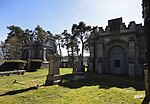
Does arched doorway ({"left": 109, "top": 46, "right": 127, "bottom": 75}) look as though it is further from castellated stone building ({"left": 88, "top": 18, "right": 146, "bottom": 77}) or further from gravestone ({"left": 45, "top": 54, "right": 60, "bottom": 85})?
gravestone ({"left": 45, "top": 54, "right": 60, "bottom": 85})

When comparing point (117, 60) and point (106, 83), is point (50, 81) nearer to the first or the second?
point (106, 83)

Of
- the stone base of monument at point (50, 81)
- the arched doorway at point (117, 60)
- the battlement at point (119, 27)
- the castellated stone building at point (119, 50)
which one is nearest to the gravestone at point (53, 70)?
the stone base of monument at point (50, 81)

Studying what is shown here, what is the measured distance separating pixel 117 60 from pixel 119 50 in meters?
1.44

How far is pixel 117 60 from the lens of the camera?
23.0 meters

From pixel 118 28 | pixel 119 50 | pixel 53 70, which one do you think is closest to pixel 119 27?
pixel 118 28

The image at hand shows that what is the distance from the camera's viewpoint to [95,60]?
25531 millimetres

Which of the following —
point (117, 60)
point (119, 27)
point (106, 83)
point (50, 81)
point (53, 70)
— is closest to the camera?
point (50, 81)

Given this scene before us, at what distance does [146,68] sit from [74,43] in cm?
A: 4248

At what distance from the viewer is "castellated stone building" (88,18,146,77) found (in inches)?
810

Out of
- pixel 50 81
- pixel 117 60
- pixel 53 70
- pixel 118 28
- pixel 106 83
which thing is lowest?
pixel 106 83

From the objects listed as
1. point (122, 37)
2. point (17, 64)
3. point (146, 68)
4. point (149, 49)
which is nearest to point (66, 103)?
point (146, 68)

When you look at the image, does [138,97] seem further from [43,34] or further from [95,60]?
[43,34]

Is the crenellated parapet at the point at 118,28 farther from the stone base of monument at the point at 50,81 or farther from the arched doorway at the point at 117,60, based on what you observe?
the stone base of monument at the point at 50,81

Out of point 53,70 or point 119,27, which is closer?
point 53,70
